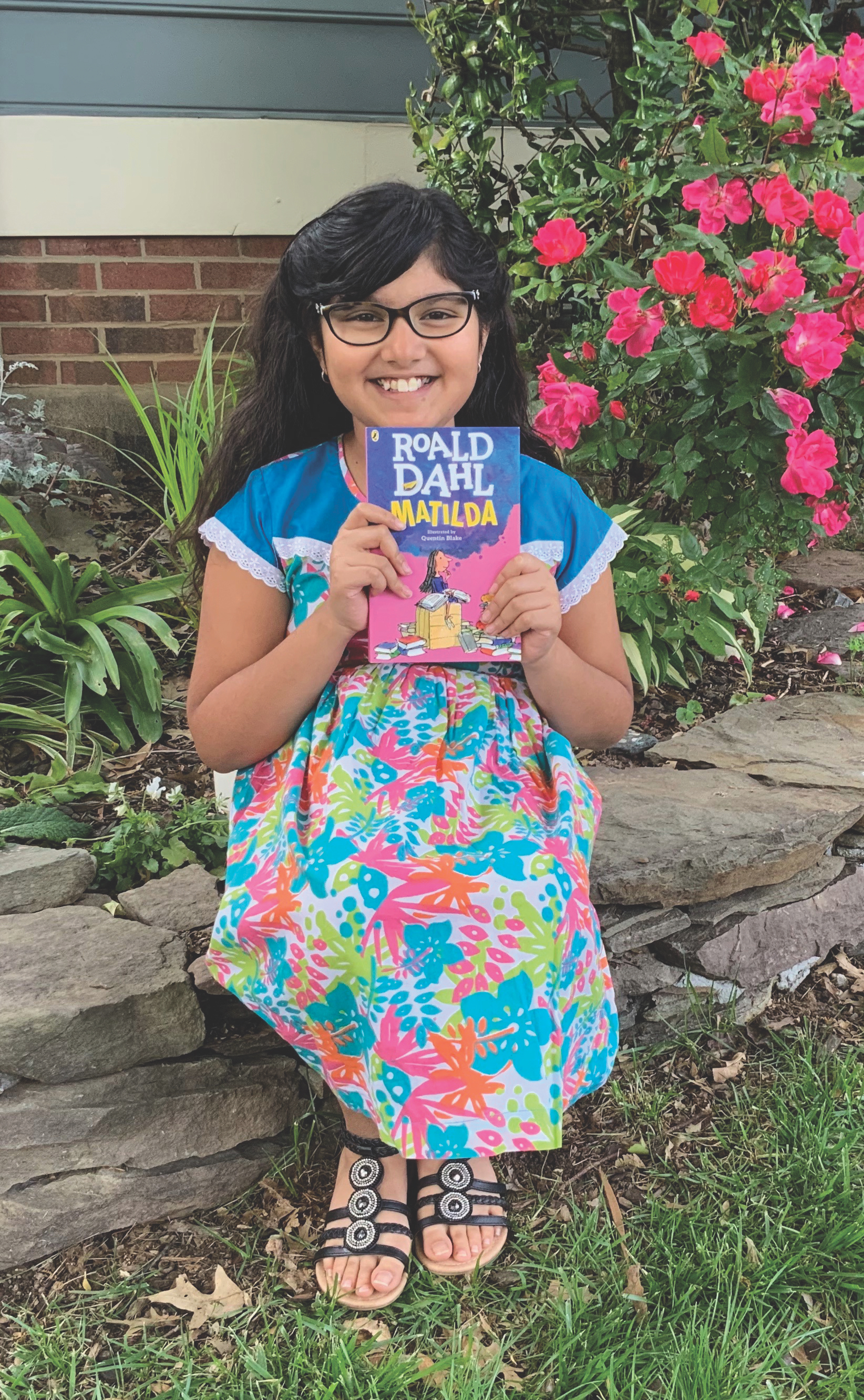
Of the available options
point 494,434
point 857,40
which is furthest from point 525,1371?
point 857,40

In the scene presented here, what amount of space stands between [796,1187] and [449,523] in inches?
45.7

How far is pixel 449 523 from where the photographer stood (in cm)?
153

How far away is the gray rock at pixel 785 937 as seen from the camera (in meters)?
2.27

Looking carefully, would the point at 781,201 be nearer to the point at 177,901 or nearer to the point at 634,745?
the point at 634,745

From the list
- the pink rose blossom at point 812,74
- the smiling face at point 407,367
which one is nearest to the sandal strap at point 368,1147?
the smiling face at point 407,367

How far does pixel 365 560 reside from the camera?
4.93 feet

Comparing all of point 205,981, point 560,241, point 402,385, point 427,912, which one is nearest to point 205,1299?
point 205,981

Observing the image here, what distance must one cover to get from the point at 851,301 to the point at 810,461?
32cm

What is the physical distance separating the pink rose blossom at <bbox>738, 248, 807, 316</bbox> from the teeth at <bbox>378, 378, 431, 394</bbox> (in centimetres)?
86

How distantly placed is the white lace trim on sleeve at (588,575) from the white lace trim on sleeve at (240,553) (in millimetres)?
446

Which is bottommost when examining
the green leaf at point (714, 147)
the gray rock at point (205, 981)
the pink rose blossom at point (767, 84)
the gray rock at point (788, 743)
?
the gray rock at point (205, 981)

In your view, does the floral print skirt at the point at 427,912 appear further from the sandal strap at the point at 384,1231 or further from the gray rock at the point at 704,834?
the gray rock at the point at 704,834

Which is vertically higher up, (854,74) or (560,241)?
(854,74)

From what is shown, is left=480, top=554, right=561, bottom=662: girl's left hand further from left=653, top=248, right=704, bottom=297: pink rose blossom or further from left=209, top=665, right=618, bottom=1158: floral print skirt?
left=653, top=248, right=704, bottom=297: pink rose blossom
